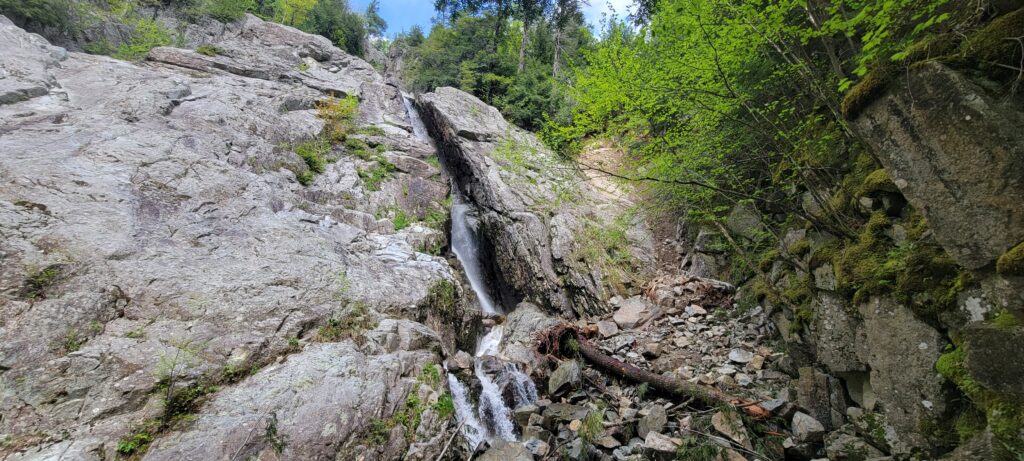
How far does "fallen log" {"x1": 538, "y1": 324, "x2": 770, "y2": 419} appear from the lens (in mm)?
5170

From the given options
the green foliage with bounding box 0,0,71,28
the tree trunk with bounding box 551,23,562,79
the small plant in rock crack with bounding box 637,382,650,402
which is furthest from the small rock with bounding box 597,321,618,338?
the green foliage with bounding box 0,0,71,28

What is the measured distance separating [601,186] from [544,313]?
7036 mm

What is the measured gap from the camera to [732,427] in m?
4.71

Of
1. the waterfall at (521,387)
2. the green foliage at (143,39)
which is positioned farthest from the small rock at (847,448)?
→ the green foliage at (143,39)

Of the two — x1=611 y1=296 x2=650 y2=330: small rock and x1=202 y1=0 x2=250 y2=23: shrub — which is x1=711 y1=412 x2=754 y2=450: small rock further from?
x1=202 y1=0 x2=250 y2=23: shrub

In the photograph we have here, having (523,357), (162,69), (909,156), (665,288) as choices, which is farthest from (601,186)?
(162,69)

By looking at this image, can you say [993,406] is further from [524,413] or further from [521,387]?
[521,387]

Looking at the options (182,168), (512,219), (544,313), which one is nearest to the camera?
(182,168)

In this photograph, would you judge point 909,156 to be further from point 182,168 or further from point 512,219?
point 182,168

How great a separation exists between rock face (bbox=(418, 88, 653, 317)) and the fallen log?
1.99 meters

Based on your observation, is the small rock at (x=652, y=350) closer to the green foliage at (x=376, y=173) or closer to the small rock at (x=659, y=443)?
the small rock at (x=659, y=443)

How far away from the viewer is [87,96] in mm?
9711

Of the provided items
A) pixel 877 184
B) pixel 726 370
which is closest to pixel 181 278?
pixel 726 370

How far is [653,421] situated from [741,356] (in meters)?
2.17
